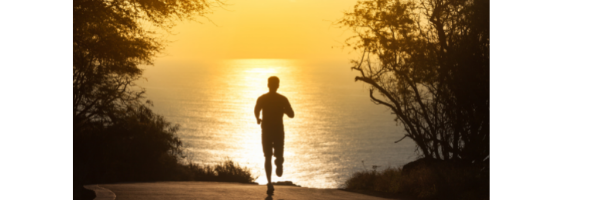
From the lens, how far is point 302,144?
100 metres

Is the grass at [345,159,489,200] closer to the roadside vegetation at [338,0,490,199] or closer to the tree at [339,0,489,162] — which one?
the roadside vegetation at [338,0,490,199]

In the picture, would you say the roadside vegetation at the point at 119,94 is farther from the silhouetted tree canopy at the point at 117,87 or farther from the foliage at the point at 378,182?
the foliage at the point at 378,182

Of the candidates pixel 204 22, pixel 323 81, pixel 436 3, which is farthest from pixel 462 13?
pixel 323 81

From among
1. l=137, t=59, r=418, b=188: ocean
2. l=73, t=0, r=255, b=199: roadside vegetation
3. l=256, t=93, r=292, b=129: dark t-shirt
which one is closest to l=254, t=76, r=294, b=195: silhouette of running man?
l=256, t=93, r=292, b=129: dark t-shirt

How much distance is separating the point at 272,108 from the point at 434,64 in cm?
607

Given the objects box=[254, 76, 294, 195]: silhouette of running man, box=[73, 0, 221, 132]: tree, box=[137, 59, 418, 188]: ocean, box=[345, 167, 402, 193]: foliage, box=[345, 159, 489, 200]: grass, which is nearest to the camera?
box=[254, 76, 294, 195]: silhouette of running man

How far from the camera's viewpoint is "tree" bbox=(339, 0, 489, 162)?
35.5ft

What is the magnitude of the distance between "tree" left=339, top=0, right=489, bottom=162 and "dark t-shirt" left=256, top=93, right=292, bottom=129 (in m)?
5.65

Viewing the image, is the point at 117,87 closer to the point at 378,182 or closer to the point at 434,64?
the point at 378,182

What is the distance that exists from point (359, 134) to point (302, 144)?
14.3 meters

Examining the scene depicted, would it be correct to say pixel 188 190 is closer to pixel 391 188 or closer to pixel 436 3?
pixel 391 188

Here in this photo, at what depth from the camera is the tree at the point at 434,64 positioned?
10820 millimetres

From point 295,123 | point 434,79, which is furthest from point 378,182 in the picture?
point 295,123

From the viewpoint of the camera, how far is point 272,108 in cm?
698
